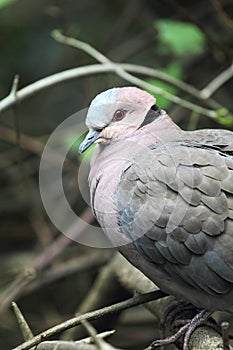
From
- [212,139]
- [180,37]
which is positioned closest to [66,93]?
[180,37]

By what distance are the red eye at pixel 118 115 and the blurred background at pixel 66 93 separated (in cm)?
92

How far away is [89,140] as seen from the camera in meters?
1.80

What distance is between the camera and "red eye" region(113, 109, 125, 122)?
5.98 ft

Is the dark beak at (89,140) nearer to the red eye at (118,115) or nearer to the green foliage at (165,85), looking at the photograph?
the red eye at (118,115)

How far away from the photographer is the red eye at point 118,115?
1823mm

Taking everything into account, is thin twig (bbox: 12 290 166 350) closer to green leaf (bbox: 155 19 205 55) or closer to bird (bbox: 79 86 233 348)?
bird (bbox: 79 86 233 348)

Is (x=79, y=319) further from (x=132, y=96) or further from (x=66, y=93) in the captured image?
(x=66, y=93)

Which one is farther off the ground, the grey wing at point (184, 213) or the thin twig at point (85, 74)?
the thin twig at point (85, 74)

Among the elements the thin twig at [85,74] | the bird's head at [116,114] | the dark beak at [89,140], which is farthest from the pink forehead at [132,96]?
the thin twig at [85,74]

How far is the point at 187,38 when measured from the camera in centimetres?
276

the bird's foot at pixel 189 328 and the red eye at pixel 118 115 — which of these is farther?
the red eye at pixel 118 115

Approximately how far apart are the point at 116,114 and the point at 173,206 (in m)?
0.32

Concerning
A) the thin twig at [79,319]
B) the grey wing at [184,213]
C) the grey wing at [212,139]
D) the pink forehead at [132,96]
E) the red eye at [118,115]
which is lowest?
the thin twig at [79,319]

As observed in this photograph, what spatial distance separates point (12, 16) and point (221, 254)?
2199 mm
